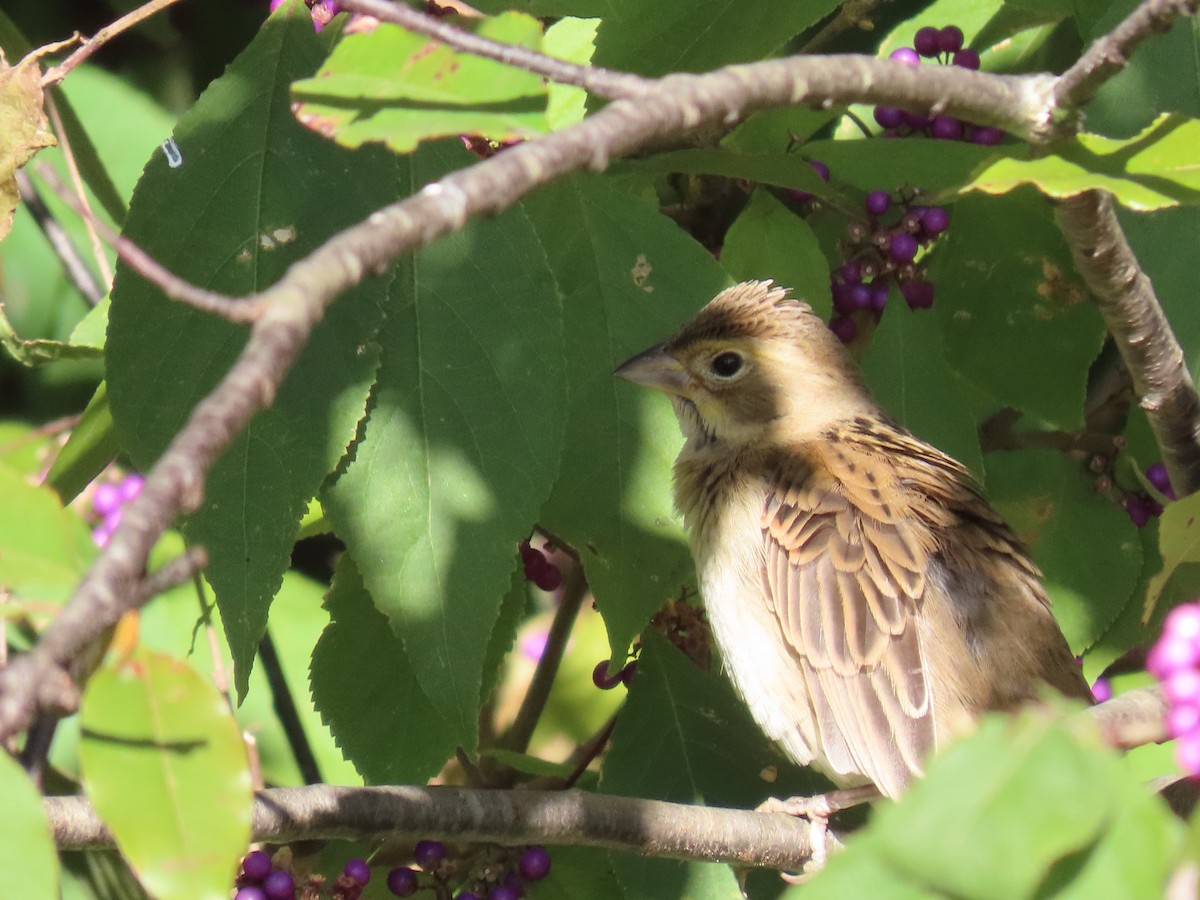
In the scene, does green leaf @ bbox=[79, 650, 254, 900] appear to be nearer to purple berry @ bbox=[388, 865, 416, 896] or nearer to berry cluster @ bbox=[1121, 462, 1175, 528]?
purple berry @ bbox=[388, 865, 416, 896]

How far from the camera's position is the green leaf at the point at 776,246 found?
347 cm

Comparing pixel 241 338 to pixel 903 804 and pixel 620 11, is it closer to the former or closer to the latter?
pixel 620 11

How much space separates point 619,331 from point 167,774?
1.92 m

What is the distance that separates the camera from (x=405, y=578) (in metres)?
2.75

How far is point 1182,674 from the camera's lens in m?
1.62

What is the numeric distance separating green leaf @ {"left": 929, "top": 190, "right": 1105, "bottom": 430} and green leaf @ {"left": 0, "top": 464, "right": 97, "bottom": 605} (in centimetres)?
244

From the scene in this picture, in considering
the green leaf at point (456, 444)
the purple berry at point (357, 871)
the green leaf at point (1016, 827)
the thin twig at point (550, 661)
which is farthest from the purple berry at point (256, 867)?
the green leaf at point (1016, 827)

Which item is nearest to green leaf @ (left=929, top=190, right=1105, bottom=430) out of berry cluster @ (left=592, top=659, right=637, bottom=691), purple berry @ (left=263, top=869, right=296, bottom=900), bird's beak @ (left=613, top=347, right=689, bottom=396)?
bird's beak @ (left=613, top=347, right=689, bottom=396)

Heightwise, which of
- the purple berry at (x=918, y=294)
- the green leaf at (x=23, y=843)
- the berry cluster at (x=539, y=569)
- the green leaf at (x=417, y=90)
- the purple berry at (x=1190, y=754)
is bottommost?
the berry cluster at (x=539, y=569)

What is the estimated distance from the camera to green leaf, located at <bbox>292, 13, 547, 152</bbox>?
72.0 inches

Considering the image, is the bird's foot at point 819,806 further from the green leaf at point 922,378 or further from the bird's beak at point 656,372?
the bird's beak at point 656,372

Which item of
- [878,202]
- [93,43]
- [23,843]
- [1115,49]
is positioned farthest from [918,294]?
[23,843]

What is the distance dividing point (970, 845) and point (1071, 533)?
2.66 m

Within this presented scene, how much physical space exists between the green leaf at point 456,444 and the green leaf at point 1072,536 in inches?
58.8
